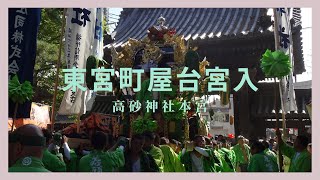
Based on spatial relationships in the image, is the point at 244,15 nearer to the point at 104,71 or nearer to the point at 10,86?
the point at 104,71

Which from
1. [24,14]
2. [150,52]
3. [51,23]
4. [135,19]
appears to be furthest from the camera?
Answer: [135,19]

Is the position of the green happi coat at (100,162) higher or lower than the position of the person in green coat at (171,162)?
higher

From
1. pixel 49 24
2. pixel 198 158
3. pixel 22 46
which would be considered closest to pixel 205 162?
pixel 198 158

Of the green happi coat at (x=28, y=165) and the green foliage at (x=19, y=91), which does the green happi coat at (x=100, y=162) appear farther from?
the green foliage at (x=19, y=91)

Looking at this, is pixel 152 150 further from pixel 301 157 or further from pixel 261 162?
pixel 301 157

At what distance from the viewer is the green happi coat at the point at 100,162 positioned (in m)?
3.84

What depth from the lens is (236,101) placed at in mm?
12539

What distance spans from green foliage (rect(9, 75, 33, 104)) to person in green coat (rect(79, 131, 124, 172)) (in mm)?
2258

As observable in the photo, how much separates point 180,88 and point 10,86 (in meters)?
4.24

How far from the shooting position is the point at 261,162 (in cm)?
490

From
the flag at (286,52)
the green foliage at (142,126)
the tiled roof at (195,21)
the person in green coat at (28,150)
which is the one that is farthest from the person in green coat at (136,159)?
the tiled roof at (195,21)

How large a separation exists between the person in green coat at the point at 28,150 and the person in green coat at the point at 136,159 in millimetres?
1597

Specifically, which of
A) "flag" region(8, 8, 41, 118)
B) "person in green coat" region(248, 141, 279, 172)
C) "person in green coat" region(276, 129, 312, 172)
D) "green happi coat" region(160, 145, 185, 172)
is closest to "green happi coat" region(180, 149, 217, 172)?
"green happi coat" region(160, 145, 185, 172)

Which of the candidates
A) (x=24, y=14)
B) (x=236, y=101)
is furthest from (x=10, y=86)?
(x=236, y=101)
